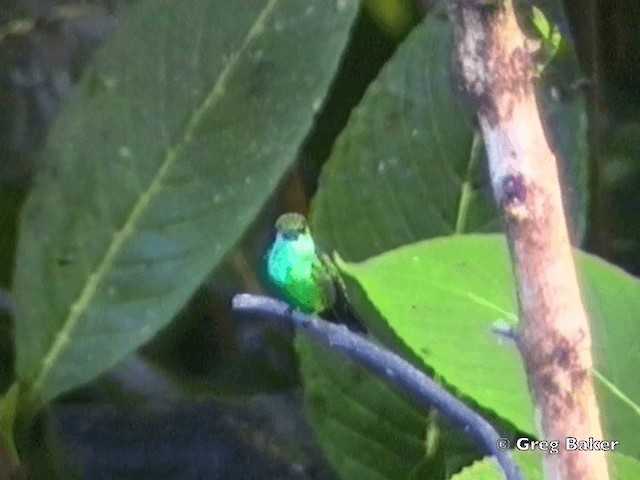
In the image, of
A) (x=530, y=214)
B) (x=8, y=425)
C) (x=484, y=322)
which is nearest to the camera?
(x=530, y=214)

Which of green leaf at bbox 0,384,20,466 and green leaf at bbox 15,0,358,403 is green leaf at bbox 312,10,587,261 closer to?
green leaf at bbox 15,0,358,403

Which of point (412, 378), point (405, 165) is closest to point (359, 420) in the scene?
point (405, 165)

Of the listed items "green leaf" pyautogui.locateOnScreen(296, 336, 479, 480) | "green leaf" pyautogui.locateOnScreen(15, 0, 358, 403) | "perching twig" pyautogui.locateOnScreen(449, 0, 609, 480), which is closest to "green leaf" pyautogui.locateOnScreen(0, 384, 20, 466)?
"green leaf" pyautogui.locateOnScreen(15, 0, 358, 403)

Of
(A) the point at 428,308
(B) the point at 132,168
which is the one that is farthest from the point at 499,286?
(B) the point at 132,168

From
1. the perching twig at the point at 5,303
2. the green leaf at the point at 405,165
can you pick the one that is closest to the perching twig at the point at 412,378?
the green leaf at the point at 405,165

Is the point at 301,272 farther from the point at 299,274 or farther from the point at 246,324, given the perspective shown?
the point at 246,324

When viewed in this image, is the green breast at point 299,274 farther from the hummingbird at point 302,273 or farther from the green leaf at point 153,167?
the green leaf at point 153,167
